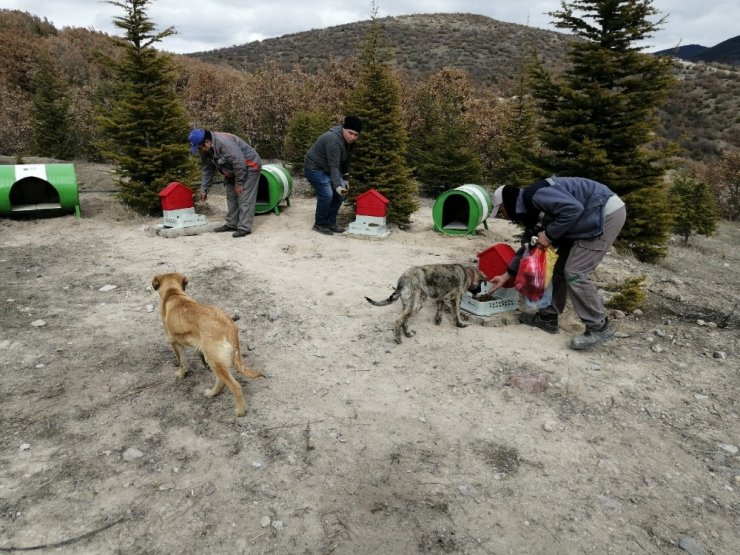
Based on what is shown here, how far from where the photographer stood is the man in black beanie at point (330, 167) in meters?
8.13

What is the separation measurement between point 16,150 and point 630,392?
787 inches

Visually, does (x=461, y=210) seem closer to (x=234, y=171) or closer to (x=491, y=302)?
(x=234, y=171)

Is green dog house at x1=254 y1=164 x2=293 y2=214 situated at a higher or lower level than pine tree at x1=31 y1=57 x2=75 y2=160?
lower

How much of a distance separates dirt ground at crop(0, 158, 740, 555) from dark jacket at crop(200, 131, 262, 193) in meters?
2.82

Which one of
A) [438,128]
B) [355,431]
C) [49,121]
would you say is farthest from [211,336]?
[49,121]

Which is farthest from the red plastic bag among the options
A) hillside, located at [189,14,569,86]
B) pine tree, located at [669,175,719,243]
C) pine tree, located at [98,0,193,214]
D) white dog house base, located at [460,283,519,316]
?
hillside, located at [189,14,569,86]

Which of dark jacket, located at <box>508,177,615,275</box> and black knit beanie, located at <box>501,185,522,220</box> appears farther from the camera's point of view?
black knit beanie, located at <box>501,185,522,220</box>

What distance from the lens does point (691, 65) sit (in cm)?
4831

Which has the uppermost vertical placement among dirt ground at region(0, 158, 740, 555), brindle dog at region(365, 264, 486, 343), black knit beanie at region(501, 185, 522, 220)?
black knit beanie at region(501, 185, 522, 220)

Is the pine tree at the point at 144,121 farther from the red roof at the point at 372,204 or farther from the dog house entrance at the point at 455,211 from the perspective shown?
the dog house entrance at the point at 455,211

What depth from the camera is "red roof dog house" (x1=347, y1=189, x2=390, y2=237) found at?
8.81 m

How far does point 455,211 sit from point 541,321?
5375mm

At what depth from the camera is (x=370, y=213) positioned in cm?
888

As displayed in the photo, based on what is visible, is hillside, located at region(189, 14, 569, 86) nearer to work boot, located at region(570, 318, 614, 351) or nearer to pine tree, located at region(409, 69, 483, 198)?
pine tree, located at region(409, 69, 483, 198)
